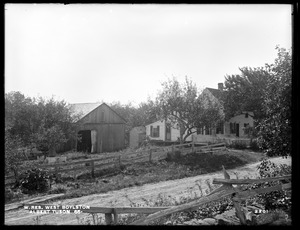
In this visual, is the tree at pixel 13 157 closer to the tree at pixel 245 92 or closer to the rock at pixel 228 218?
the rock at pixel 228 218

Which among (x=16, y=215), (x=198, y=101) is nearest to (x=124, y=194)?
(x=16, y=215)

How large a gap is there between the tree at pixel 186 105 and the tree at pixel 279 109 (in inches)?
493

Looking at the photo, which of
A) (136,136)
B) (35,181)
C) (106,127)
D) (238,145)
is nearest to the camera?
(35,181)

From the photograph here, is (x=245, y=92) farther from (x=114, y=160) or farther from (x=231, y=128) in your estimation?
(x=114, y=160)

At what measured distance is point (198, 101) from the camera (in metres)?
19.9

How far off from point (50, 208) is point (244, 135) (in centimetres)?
2747

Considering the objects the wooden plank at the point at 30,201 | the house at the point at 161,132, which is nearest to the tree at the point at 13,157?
the wooden plank at the point at 30,201

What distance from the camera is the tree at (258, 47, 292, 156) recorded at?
6219 millimetres

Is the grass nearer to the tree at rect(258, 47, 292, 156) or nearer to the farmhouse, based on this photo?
the tree at rect(258, 47, 292, 156)

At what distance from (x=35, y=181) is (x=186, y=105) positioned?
13.2 meters

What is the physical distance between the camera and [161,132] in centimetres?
3359

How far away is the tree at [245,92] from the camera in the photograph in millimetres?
25953

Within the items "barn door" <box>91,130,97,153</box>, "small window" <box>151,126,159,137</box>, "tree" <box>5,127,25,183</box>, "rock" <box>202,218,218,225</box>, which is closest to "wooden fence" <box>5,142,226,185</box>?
"tree" <box>5,127,25,183</box>

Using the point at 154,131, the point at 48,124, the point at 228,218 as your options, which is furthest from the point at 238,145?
the point at 228,218
